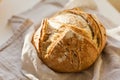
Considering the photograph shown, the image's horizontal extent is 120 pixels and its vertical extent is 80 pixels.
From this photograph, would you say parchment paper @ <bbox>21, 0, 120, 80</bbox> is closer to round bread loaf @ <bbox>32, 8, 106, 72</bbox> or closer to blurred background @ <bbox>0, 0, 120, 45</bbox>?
round bread loaf @ <bbox>32, 8, 106, 72</bbox>

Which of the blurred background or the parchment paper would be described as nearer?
the parchment paper

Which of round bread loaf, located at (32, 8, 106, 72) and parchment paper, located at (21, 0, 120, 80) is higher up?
round bread loaf, located at (32, 8, 106, 72)

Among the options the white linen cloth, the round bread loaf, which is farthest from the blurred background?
the round bread loaf

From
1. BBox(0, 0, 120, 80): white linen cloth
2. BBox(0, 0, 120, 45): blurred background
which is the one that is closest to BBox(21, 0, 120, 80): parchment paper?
BBox(0, 0, 120, 80): white linen cloth

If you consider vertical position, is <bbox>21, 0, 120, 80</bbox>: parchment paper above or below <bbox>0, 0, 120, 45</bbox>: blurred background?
below

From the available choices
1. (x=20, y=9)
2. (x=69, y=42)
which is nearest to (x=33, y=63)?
(x=69, y=42)

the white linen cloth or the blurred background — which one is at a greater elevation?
the blurred background

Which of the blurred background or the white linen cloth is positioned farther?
the blurred background

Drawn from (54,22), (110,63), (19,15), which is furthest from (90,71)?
(19,15)

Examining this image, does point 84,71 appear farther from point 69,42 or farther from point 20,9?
point 20,9

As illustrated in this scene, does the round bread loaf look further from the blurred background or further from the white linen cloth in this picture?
the blurred background
